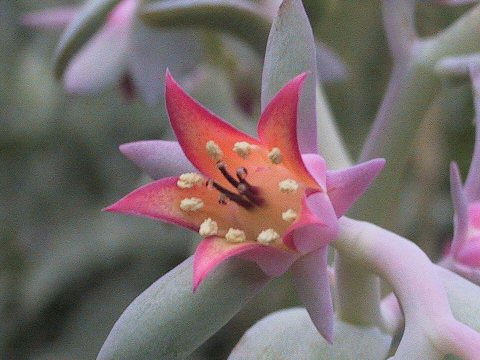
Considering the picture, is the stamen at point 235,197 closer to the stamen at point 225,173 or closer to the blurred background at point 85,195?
the stamen at point 225,173

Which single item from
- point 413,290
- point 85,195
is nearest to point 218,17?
point 413,290

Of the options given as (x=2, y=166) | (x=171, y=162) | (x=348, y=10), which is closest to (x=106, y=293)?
(x=2, y=166)

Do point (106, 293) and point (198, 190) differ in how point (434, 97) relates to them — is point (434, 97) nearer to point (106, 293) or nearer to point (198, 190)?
point (198, 190)

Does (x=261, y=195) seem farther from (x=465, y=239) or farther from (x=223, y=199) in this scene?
(x=465, y=239)

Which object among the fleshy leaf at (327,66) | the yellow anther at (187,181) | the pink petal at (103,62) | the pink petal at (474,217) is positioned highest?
the yellow anther at (187,181)

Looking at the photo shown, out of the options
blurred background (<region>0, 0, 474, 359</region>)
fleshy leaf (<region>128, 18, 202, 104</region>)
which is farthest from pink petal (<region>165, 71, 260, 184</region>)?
blurred background (<region>0, 0, 474, 359</region>)

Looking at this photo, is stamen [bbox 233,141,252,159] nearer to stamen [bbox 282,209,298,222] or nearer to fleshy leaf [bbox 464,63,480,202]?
stamen [bbox 282,209,298,222]

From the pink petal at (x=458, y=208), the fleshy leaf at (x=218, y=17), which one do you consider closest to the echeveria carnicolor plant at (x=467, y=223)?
the pink petal at (x=458, y=208)

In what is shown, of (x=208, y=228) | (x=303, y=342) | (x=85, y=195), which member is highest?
(x=208, y=228)
